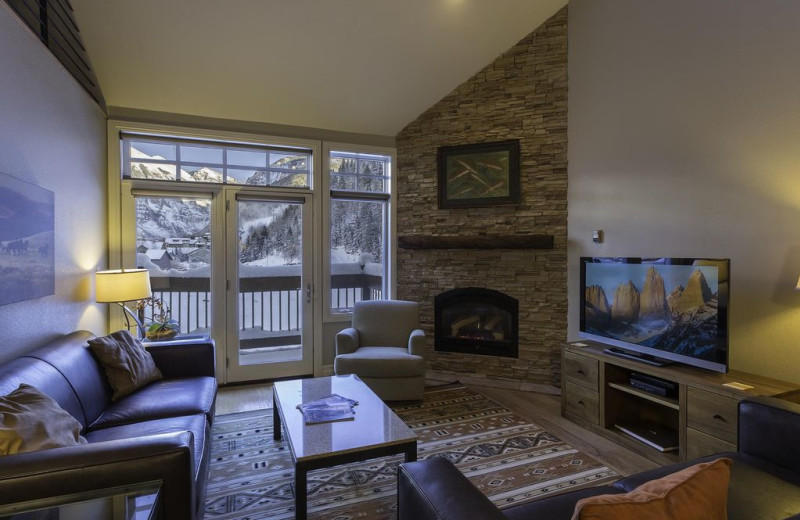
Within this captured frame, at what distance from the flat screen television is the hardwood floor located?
0.65 m

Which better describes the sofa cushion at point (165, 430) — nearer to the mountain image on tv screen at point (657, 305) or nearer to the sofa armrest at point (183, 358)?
the sofa armrest at point (183, 358)

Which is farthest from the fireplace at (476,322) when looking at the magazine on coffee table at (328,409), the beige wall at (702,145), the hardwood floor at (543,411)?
the magazine on coffee table at (328,409)

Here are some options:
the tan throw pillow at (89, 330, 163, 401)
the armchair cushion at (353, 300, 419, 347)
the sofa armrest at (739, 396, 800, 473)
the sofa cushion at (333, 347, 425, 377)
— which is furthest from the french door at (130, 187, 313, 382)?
the sofa armrest at (739, 396, 800, 473)

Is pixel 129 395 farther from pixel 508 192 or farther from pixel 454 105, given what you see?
pixel 454 105

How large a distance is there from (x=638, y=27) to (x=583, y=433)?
10.6ft

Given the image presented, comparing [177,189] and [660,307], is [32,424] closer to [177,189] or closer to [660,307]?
[177,189]

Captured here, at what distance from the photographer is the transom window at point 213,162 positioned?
396 centimetres

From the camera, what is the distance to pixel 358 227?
4793mm

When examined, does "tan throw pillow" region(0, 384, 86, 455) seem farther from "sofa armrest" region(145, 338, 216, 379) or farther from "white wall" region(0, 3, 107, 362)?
"sofa armrest" region(145, 338, 216, 379)

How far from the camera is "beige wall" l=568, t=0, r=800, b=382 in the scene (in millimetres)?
2506

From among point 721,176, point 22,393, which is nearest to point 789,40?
point 721,176

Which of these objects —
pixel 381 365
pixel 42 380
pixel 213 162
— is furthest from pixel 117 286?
pixel 381 365

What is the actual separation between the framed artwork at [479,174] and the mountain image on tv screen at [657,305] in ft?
4.24

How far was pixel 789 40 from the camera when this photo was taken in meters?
2.47
